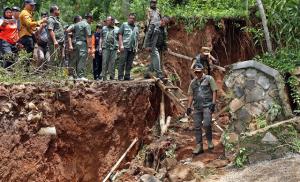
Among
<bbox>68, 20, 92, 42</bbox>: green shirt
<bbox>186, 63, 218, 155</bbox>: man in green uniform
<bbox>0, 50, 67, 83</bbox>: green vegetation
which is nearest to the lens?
<bbox>0, 50, 67, 83</bbox>: green vegetation

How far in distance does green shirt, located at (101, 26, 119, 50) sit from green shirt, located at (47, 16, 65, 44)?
0.95 metres

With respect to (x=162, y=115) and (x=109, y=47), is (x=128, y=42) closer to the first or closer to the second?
(x=109, y=47)

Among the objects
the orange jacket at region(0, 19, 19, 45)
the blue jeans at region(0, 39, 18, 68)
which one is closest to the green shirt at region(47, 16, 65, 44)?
the orange jacket at region(0, 19, 19, 45)

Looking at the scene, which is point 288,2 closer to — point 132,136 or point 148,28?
point 148,28

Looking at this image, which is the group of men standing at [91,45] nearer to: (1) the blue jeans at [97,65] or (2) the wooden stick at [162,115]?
(1) the blue jeans at [97,65]

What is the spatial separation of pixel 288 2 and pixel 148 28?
3218mm

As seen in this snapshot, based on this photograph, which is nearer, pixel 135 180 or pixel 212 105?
pixel 212 105

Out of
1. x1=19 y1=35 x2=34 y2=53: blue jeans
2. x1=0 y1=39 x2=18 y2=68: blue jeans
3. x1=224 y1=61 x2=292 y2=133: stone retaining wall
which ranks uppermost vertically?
x1=19 y1=35 x2=34 y2=53: blue jeans

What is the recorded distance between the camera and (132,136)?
1086 cm

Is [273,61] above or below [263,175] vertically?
above

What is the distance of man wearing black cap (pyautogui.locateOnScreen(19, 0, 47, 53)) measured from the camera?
934 cm

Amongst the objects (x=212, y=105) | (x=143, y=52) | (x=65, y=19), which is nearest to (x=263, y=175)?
(x=212, y=105)

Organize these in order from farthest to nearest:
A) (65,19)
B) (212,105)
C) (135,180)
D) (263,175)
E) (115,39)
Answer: (65,19) → (115,39) → (135,180) → (212,105) → (263,175)

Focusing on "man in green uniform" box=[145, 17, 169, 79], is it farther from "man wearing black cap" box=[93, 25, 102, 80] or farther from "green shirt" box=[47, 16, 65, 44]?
"green shirt" box=[47, 16, 65, 44]
